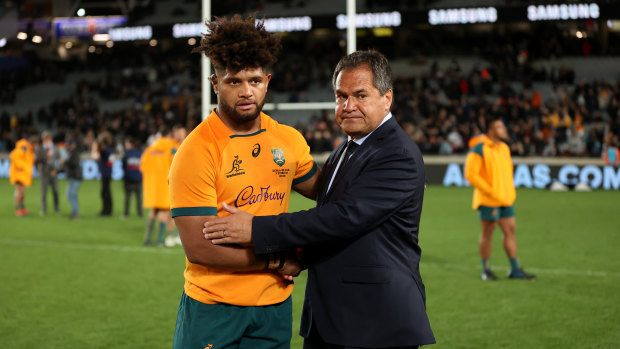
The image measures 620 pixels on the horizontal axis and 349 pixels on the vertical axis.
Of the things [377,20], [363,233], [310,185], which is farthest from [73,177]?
[377,20]

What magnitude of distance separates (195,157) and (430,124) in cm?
2417

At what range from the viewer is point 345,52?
115ft

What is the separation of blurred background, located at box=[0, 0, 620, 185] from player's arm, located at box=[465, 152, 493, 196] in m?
13.3

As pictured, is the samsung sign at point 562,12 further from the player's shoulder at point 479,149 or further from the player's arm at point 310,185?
the player's arm at point 310,185

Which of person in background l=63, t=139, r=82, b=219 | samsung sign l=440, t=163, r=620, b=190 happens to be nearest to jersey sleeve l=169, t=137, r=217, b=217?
person in background l=63, t=139, r=82, b=219

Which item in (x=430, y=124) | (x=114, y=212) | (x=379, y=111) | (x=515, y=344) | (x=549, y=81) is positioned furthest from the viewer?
(x=549, y=81)

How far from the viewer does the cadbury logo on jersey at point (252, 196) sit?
3096 millimetres

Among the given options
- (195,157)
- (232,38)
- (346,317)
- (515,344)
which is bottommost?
(515,344)

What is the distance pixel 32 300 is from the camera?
26.3 feet

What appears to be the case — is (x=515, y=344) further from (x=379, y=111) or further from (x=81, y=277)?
(x=81, y=277)

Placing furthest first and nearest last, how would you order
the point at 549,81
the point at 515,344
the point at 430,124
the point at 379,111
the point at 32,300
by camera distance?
1. the point at 549,81
2. the point at 430,124
3. the point at 32,300
4. the point at 515,344
5. the point at 379,111

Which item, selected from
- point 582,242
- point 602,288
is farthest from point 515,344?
point 582,242

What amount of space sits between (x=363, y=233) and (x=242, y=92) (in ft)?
2.67

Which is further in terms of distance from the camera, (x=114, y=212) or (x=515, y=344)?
(x=114, y=212)
